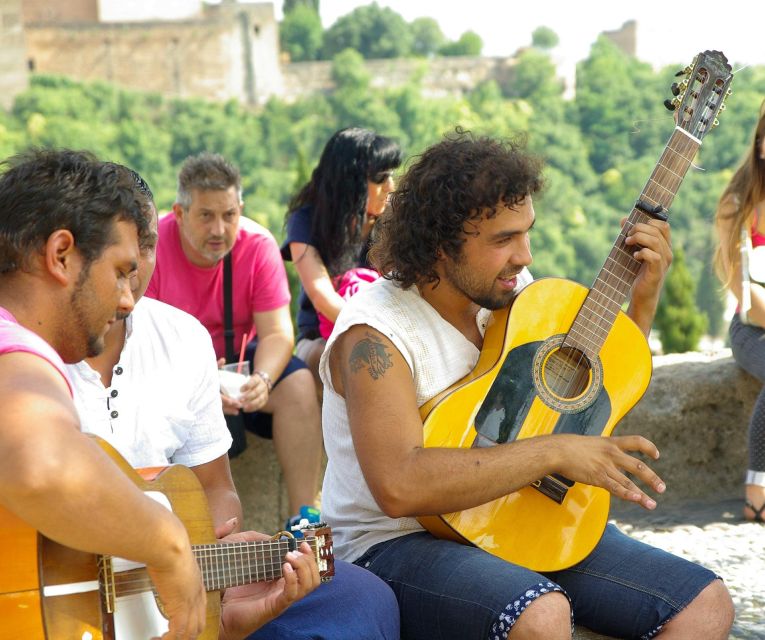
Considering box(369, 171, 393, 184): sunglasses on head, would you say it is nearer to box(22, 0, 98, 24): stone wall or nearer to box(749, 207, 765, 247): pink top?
box(749, 207, 765, 247): pink top

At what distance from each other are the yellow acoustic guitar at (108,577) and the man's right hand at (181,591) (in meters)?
0.06

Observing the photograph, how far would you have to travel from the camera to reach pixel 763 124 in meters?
4.58

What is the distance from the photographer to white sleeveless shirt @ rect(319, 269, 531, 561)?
8.52ft

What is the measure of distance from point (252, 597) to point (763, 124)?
10.7 feet

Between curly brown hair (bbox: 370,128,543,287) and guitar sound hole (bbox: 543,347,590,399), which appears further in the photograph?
guitar sound hole (bbox: 543,347,590,399)

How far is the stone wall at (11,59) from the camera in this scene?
72000mm

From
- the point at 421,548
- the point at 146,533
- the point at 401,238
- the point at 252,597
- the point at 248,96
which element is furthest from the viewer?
the point at 248,96

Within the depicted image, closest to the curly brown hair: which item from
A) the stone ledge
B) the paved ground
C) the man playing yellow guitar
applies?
the man playing yellow guitar

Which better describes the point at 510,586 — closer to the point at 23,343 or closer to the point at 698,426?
the point at 23,343

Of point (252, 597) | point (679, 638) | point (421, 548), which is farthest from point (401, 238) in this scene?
point (679, 638)

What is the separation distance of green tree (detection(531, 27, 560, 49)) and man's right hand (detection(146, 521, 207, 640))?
9426 cm

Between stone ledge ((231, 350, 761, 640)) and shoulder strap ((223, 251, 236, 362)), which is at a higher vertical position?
shoulder strap ((223, 251, 236, 362))

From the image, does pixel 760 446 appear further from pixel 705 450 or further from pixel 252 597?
pixel 252 597

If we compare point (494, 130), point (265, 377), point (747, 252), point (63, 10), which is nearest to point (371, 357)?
point (265, 377)
